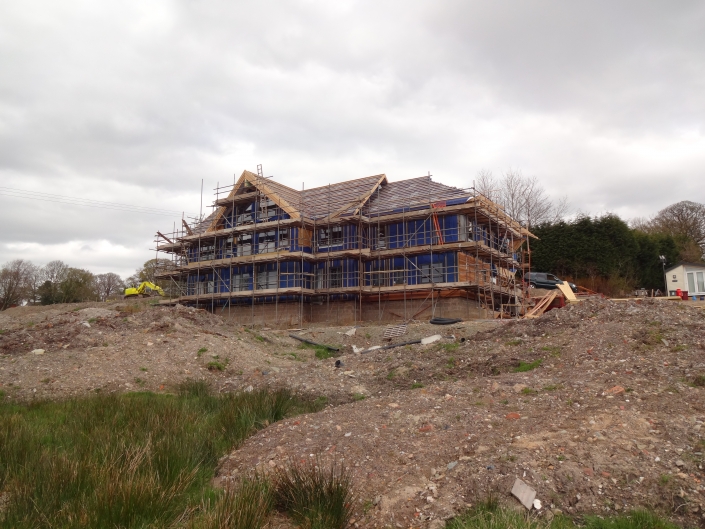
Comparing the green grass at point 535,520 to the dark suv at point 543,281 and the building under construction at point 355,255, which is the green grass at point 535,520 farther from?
the dark suv at point 543,281

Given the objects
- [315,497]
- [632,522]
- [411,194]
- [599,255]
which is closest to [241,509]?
[315,497]

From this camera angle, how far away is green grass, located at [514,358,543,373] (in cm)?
1112

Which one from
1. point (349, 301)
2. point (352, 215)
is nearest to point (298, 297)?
point (349, 301)

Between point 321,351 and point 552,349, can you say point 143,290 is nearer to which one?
point 321,351

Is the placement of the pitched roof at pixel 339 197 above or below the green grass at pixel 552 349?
above

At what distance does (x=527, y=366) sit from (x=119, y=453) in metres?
8.23

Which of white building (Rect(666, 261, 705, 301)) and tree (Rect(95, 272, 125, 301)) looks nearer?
white building (Rect(666, 261, 705, 301))

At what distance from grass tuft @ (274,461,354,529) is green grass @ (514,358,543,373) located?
6.31 m

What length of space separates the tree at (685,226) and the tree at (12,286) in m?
65.0

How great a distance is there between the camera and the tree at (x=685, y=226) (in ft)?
138

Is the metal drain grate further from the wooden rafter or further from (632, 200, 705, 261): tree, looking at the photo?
(632, 200, 705, 261): tree

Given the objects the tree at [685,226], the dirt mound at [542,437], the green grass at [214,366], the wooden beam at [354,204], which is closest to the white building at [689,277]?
the tree at [685,226]

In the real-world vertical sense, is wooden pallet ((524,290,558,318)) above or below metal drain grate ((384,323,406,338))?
above

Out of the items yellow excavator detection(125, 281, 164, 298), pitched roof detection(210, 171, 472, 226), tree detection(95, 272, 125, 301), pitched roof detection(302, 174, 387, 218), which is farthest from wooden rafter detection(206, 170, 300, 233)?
tree detection(95, 272, 125, 301)
